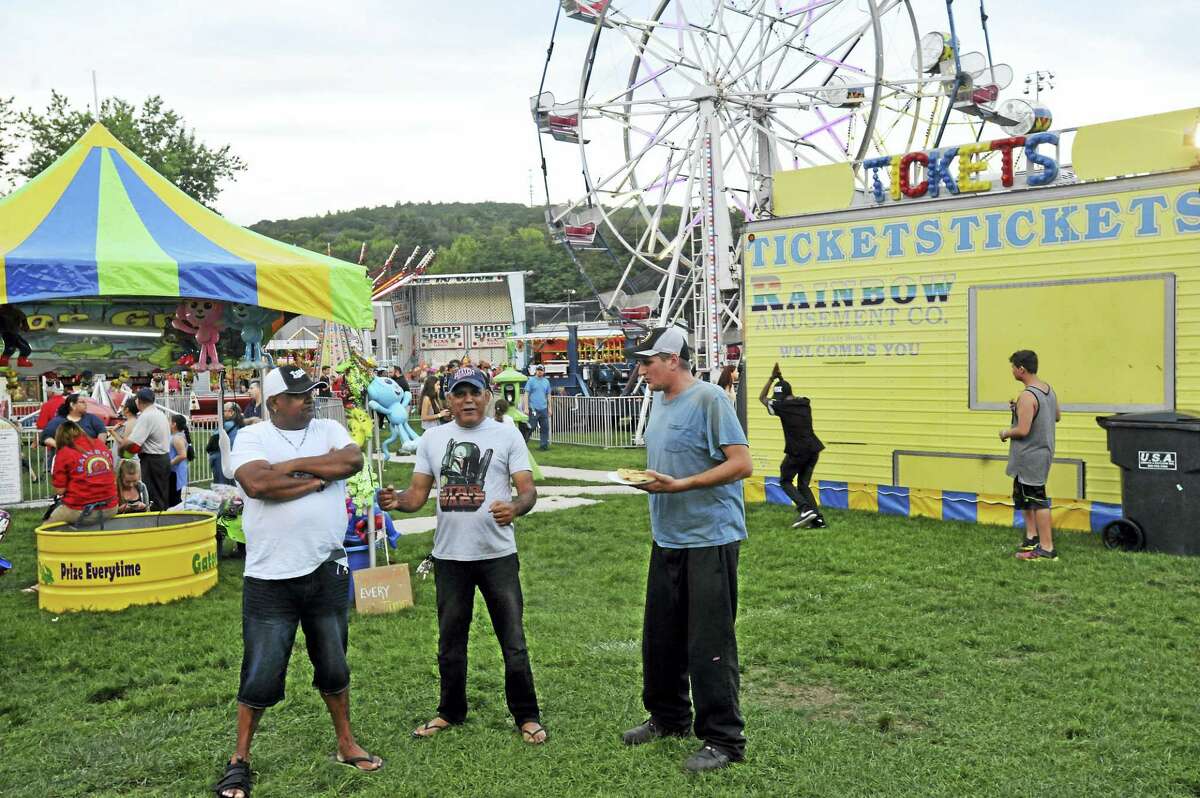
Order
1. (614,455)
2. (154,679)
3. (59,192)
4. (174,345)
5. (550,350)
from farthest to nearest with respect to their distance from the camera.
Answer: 1. (550,350)
2. (614,455)
3. (174,345)
4. (59,192)
5. (154,679)

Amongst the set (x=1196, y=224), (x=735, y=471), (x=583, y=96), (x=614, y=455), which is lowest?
(x=614, y=455)

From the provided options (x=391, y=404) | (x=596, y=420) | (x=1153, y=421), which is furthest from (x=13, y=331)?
(x=596, y=420)

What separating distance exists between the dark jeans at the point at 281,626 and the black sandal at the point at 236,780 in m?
0.26

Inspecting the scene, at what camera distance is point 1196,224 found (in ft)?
30.0

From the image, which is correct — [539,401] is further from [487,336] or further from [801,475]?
[487,336]

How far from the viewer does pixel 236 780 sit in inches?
166

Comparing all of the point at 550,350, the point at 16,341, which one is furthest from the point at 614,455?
the point at 550,350

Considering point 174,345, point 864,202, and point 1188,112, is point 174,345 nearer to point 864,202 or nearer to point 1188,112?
point 864,202

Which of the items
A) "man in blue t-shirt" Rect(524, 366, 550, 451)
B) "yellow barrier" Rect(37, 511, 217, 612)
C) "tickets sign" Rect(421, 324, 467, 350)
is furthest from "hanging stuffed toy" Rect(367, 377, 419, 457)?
"tickets sign" Rect(421, 324, 467, 350)

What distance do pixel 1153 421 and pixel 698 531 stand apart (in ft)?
18.9

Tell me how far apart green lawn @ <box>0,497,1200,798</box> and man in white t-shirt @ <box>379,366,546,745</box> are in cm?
29

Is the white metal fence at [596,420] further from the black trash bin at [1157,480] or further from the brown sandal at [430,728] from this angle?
the brown sandal at [430,728]

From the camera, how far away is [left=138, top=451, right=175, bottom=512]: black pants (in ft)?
34.6

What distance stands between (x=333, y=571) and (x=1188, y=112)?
339 inches
